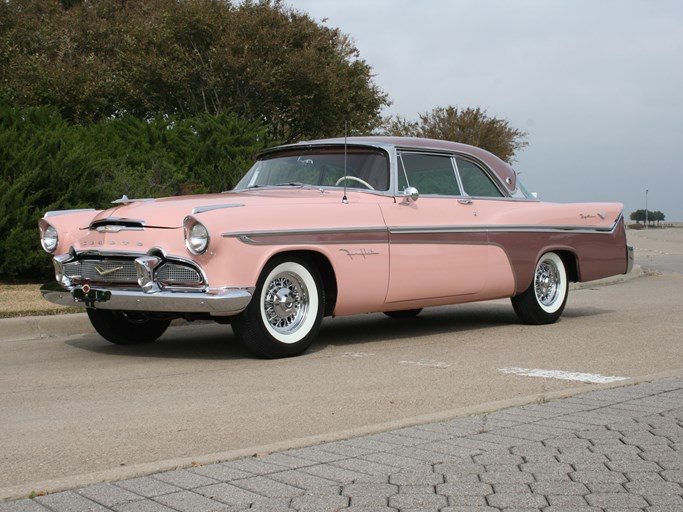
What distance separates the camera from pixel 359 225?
853cm

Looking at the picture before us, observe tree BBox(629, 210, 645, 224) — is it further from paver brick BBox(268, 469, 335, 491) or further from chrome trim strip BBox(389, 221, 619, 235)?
paver brick BBox(268, 469, 335, 491)

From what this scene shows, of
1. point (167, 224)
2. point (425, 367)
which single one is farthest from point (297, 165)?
point (425, 367)

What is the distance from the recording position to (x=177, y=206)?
7.94 metres

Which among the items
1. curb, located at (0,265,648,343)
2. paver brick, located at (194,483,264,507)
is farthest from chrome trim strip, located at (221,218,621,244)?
paver brick, located at (194,483,264,507)

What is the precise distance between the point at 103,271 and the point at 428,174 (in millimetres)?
3334

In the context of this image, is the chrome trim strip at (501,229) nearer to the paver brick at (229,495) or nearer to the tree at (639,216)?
the paver brick at (229,495)

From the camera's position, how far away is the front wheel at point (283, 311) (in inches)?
307

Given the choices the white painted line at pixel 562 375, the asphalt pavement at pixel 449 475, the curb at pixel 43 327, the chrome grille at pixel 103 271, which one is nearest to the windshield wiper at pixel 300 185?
the chrome grille at pixel 103 271

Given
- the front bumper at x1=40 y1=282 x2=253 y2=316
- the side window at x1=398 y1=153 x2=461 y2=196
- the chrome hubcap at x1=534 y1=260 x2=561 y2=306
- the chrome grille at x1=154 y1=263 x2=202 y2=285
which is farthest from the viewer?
the chrome hubcap at x1=534 y1=260 x2=561 y2=306

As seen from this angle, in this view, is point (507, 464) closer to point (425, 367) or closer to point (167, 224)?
point (425, 367)

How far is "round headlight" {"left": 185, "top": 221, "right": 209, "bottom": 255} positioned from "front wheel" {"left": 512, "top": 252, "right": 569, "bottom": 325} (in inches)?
160

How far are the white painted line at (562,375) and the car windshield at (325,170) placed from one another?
240 cm

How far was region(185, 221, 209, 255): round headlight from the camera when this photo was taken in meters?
7.52

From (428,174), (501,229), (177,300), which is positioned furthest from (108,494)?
(501,229)
